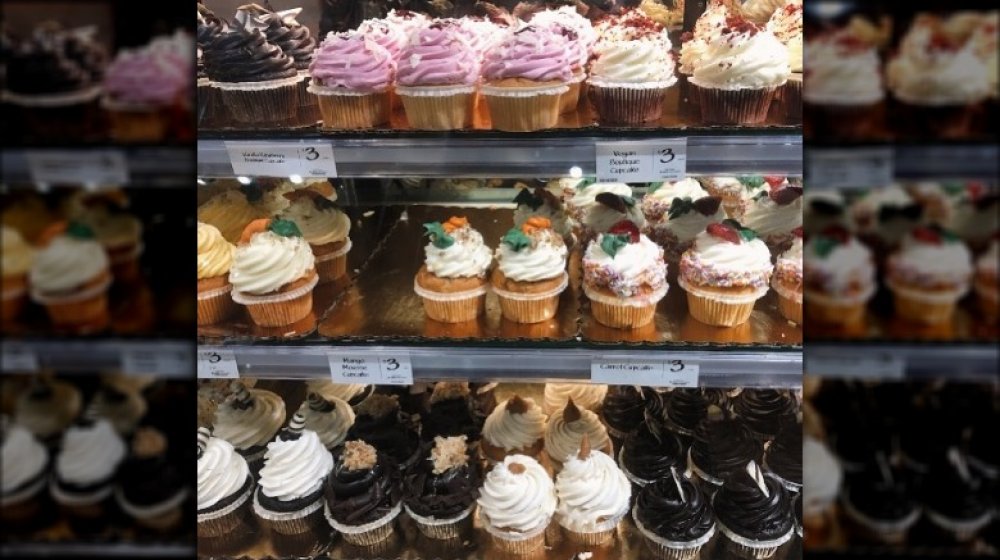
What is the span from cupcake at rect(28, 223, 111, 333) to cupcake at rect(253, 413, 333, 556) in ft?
5.43

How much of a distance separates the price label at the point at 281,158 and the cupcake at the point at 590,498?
3.47ft

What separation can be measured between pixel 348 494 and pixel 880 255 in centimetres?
188

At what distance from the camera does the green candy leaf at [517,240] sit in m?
2.20

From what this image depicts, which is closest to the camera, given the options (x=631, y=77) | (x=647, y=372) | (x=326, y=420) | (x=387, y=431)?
(x=647, y=372)

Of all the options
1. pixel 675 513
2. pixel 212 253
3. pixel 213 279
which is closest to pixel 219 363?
pixel 213 279

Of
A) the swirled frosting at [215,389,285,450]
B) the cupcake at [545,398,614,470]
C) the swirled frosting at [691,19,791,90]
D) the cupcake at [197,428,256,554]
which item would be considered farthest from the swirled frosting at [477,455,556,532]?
the swirled frosting at [691,19,791,90]

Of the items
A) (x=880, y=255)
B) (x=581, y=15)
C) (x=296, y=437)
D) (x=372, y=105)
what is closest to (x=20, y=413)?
(x=880, y=255)

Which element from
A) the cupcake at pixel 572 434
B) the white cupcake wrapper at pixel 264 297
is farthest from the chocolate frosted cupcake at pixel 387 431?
the white cupcake wrapper at pixel 264 297

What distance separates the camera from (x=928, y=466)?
68 cm

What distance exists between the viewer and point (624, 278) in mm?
2070

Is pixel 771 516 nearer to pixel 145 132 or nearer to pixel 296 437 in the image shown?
pixel 296 437

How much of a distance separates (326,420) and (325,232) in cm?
62

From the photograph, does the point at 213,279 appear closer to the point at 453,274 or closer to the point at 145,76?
the point at 453,274

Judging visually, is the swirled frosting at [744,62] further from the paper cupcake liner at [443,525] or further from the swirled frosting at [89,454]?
the swirled frosting at [89,454]
